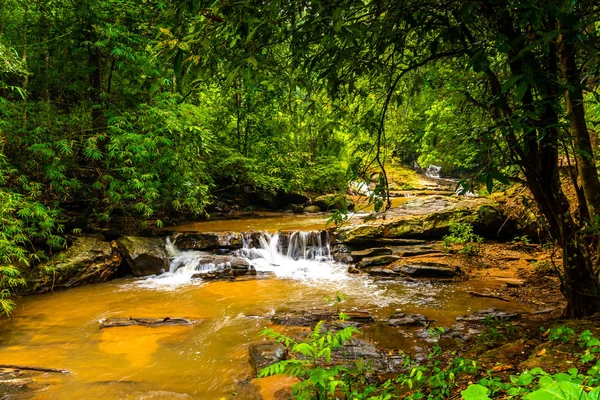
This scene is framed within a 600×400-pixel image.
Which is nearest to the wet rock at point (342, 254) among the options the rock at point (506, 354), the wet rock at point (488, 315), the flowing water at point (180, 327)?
the flowing water at point (180, 327)

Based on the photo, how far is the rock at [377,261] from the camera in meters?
9.16

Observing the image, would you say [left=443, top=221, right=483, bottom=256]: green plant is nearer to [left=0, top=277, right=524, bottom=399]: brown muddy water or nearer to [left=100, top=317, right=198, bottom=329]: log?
[left=0, top=277, right=524, bottom=399]: brown muddy water

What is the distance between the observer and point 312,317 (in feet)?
18.4

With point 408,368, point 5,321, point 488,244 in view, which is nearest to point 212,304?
point 5,321

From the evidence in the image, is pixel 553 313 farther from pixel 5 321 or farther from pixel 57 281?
pixel 57 281

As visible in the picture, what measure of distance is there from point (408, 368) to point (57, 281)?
26.0ft

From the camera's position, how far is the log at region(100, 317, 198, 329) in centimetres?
575

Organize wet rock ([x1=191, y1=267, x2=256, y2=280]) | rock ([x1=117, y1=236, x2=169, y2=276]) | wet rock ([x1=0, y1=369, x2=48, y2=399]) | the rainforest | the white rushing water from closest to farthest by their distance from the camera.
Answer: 1. the rainforest
2. wet rock ([x1=0, y1=369, x2=48, y2=399])
3. wet rock ([x1=191, y1=267, x2=256, y2=280])
4. the white rushing water
5. rock ([x1=117, y1=236, x2=169, y2=276])

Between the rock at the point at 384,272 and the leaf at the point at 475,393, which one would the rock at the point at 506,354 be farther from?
the rock at the point at 384,272

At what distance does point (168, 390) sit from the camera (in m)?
3.84

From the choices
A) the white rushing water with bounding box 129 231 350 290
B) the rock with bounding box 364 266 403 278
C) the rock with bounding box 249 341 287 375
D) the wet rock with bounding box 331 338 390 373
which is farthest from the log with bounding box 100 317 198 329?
the rock with bounding box 364 266 403 278

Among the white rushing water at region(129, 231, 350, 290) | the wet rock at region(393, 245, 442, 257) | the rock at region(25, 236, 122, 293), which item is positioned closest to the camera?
the rock at region(25, 236, 122, 293)

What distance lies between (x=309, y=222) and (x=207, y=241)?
4839mm

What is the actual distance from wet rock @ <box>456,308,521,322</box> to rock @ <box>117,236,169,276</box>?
24.9 ft
